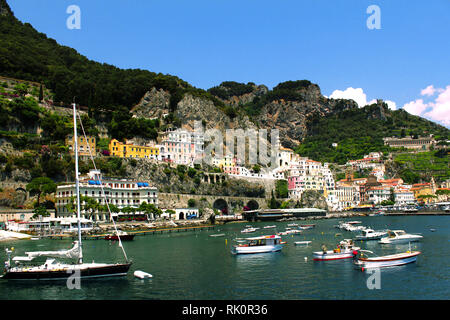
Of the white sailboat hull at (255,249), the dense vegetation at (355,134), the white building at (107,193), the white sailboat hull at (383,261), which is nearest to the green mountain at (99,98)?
the dense vegetation at (355,134)

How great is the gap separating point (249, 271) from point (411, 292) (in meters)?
11.7

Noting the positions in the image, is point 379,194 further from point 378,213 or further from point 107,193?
point 107,193

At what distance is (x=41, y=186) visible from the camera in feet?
223

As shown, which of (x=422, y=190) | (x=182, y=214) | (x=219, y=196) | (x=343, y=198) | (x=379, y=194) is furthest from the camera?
(x=422, y=190)

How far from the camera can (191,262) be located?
35.6m

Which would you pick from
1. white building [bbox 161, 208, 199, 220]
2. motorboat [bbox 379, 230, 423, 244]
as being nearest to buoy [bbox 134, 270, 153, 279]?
motorboat [bbox 379, 230, 423, 244]

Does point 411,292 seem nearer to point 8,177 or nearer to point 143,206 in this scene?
point 143,206

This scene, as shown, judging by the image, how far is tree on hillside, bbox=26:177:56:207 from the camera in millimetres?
66938

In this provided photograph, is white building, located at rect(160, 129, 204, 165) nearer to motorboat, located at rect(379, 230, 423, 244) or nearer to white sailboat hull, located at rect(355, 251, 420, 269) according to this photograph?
motorboat, located at rect(379, 230, 423, 244)

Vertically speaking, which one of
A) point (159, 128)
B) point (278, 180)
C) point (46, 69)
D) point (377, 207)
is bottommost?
point (377, 207)

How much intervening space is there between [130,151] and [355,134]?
408ft

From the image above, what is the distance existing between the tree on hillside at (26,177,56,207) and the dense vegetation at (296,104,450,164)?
119427mm

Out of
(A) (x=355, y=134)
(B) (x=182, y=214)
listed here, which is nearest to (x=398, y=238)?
(B) (x=182, y=214)
